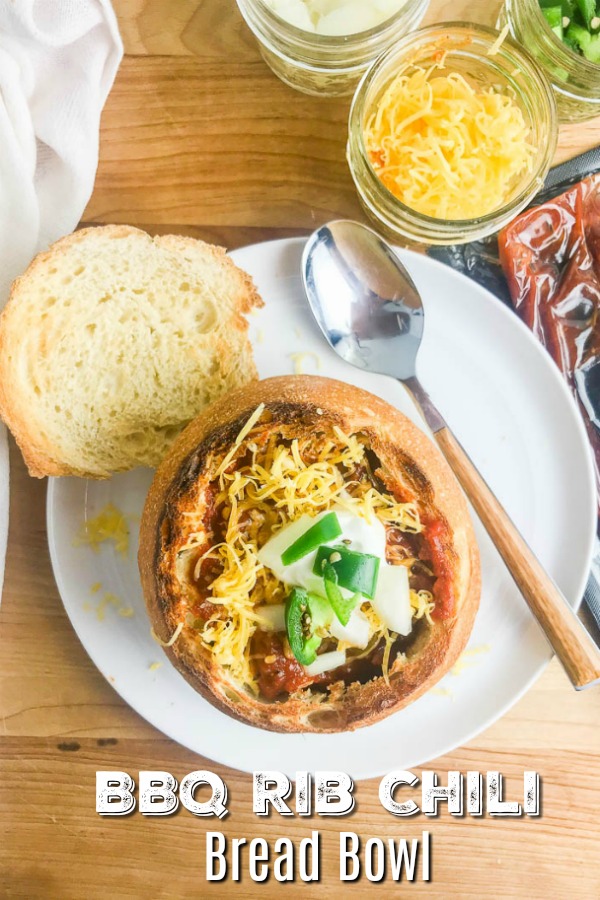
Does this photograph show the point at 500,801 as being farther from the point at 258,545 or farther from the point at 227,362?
the point at 227,362

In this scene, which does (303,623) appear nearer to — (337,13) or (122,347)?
(122,347)

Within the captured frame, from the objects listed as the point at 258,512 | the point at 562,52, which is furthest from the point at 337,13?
the point at 258,512

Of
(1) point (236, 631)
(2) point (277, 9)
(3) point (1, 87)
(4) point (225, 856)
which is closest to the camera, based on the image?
(1) point (236, 631)

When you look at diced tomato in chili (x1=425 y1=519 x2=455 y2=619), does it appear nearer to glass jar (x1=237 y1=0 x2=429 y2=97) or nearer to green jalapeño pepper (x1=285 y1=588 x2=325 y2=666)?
green jalapeño pepper (x1=285 y1=588 x2=325 y2=666)

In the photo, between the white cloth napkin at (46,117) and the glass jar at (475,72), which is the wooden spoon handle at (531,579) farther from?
the white cloth napkin at (46,117)

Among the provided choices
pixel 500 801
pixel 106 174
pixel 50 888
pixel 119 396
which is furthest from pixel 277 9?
pixel 50 888

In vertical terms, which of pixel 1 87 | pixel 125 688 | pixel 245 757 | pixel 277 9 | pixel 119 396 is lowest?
pixel 245 757

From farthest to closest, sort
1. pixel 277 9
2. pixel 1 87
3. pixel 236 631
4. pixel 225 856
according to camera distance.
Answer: pixel 225 856 → pixel 1 87 → pixel 277 9 → pixel 236 631
